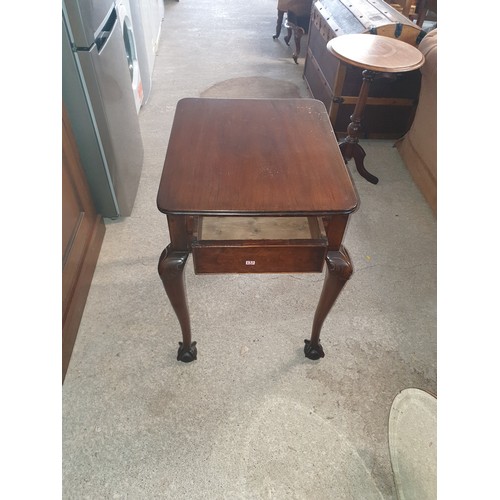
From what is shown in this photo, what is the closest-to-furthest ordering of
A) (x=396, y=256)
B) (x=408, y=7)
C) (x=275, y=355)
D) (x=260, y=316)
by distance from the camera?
(x=275, y=355) → (x=260, y=316) → (x=396, y=256) → (x=408, y=7)

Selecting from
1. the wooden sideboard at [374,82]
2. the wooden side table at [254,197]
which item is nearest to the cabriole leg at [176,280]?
the wooden side table at [254,197]

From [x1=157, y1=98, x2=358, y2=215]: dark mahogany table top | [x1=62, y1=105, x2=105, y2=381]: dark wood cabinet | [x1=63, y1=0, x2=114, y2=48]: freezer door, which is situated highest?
[x1=63, y1=0, x2=114, y2=48]: freezer door

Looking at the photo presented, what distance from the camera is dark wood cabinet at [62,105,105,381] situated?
138 centimetres

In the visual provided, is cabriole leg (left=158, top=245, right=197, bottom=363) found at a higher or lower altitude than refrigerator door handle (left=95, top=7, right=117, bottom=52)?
lower

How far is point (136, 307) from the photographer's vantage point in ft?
5.10

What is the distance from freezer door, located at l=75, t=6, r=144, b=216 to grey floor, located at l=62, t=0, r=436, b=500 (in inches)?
7.7

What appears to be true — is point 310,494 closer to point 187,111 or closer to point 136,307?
point 136,307

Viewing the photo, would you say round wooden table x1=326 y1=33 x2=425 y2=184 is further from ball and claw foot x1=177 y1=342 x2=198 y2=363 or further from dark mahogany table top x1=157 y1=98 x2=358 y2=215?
ball and claw foot x1=177 y1=342 x2=198 y2=363

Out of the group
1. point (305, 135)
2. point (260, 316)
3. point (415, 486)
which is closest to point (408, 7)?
point (305, 135)

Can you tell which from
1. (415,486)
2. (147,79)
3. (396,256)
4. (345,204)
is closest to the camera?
(345,204)

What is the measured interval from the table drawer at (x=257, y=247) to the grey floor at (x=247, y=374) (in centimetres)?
51

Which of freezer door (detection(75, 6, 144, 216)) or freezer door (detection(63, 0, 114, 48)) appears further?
freezer door (detection(75, 6, 144, 216))

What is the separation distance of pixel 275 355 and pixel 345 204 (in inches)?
28.1

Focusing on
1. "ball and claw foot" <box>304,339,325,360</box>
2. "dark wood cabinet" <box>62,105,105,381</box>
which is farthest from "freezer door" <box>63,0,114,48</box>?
"ball and claw foot" <box>304,339,325,360</box>
